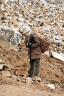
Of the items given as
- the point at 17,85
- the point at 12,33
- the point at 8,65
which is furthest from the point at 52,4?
the point at 17,85

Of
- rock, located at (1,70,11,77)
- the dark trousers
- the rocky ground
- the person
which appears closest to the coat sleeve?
the person

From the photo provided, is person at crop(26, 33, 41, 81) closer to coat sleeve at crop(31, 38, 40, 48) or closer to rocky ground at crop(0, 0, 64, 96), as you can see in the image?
coat sleeve at crop(31, 38, 40, 48)

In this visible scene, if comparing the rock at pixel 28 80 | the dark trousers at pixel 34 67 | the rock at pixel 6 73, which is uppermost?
the dark trousers at pixel 34 67

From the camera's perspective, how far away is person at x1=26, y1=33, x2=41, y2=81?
9.18 meters

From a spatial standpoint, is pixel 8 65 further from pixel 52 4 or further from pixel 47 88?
pixel 52 4

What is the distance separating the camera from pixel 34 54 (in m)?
9.19

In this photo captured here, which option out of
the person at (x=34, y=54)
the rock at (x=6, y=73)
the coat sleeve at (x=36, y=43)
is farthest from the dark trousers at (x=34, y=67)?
the rock at (x=6, y=73)

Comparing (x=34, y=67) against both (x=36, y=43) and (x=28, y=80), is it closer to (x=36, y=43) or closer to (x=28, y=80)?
(x=28, y=80)

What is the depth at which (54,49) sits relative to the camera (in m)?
10.6

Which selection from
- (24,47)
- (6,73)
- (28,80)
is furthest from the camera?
(24,47)

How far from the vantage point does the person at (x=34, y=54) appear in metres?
9.18

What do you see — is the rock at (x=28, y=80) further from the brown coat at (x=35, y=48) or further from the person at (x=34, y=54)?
the brown coat at (x=35, y=48)

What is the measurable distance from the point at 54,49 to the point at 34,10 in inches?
78.0

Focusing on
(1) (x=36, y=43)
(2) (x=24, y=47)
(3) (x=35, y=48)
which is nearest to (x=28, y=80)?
(3) (x=35, y=48)
